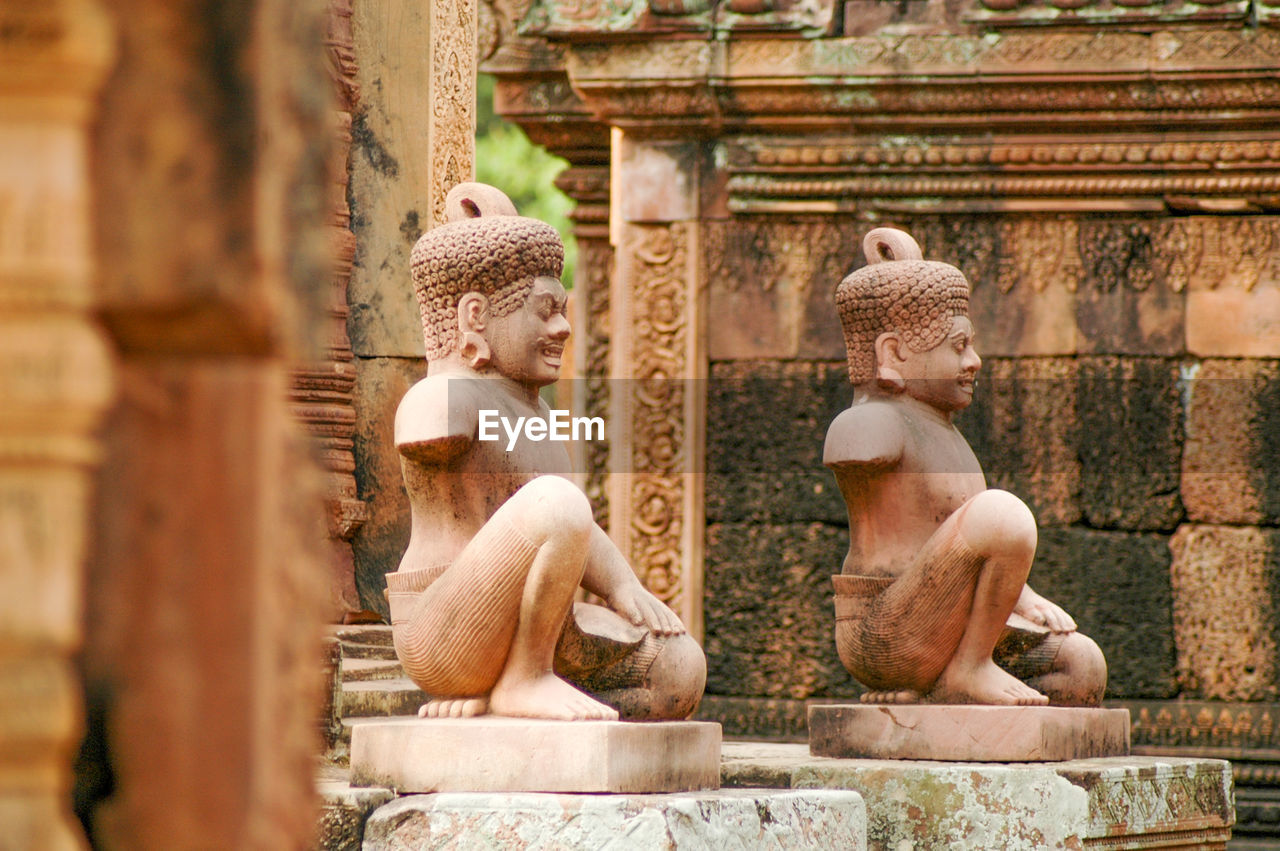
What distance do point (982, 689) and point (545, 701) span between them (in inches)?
54.7

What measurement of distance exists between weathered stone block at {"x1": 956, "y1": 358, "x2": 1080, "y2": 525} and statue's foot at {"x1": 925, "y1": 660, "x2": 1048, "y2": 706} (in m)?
2.20

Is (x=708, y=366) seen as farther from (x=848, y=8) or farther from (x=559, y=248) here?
(x=559, y=248)

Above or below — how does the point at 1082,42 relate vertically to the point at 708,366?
above

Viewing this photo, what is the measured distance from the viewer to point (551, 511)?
3258mm

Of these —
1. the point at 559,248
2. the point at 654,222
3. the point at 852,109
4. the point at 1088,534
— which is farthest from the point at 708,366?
the point at 559,248

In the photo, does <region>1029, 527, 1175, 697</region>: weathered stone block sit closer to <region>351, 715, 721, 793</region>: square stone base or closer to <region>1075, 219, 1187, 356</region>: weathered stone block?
<region>1075, 219, 1187, 356</region>: weathered stone block

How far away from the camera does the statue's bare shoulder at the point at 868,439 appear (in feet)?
14.3

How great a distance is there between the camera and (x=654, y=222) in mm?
6723

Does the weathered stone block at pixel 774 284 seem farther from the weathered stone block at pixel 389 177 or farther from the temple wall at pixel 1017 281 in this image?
the weathered stone block at pixel 389 177

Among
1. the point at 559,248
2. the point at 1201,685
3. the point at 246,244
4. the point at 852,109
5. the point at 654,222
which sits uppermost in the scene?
the point at 852,109

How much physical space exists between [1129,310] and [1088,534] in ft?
2.77

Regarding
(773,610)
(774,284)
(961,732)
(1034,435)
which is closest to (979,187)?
(774,284)

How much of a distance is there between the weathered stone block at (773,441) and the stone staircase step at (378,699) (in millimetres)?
2290

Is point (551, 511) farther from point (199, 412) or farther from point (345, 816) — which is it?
point (199, 412)
